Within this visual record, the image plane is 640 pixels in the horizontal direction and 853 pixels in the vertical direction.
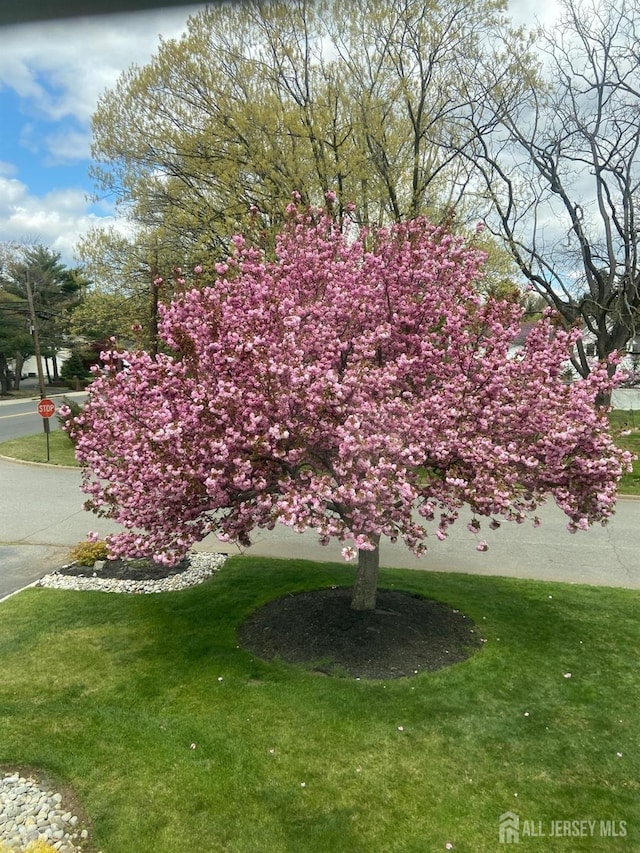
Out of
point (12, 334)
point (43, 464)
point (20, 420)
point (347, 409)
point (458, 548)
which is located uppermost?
point (12, 334)

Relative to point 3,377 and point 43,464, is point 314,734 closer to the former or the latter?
point 43,464

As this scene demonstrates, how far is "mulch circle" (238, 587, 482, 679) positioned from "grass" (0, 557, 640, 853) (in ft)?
0.74

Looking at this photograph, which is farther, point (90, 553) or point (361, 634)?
point (90, 553)

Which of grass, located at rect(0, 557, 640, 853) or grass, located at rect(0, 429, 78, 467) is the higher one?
grass, located at rect(0, 429, 78, 467)

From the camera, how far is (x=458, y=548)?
34.0ft

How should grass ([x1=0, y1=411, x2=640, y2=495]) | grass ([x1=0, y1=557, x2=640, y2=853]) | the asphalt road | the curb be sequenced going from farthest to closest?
the curb < grass ([x1=0, y1=411, x2=640, y2=495]) < the asphalt road < grass ([x1=0, y1=557, x2=640, y2=853])

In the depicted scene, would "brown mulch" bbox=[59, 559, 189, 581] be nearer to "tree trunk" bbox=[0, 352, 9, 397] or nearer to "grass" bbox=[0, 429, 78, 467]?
"grass" bbox=[0, 429, 78, 467]

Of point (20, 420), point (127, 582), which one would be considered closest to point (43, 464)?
point (127, 582)

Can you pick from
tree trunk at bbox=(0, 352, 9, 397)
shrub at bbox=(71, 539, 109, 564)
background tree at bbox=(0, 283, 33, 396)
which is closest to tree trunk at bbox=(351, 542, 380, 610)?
shrub at bbox=(71, 539, 109, 564)

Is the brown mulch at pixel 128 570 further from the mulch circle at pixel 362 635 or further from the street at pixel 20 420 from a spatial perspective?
the street at pixel 20 420

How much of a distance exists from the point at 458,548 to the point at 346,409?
601cm

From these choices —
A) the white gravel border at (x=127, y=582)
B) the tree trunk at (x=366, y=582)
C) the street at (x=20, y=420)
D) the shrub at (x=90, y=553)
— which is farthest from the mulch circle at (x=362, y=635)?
the street at (x=20, y=420)

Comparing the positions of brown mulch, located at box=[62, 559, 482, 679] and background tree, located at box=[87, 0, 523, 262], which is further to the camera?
background tree, located at box=[87, 0, 523, 262]

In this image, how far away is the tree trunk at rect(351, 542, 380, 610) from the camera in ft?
23.2
